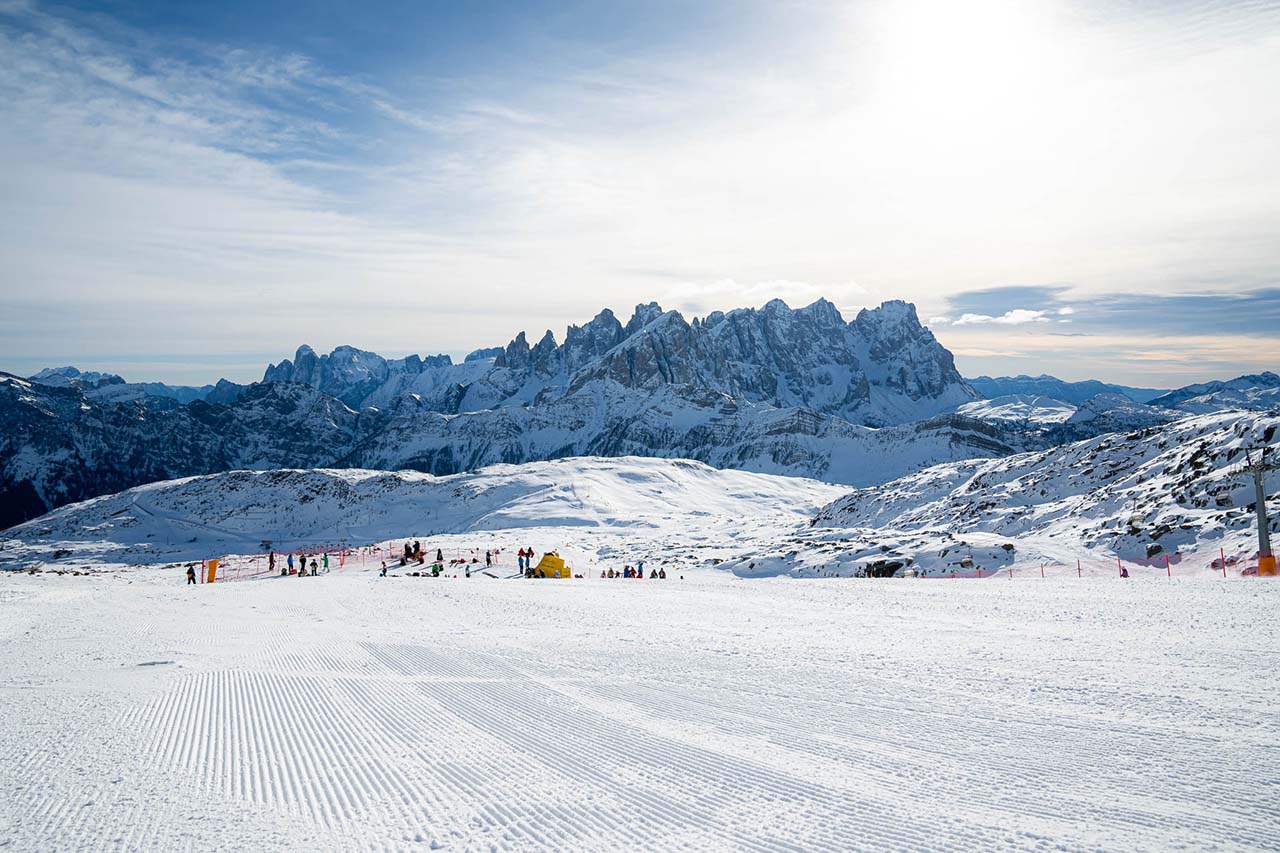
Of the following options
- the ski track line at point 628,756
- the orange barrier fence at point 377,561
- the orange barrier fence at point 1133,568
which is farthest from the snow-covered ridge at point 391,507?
the ski track line at point 628,756

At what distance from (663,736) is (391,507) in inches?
4911

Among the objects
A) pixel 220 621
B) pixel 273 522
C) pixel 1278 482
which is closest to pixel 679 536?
pixel 1278 482

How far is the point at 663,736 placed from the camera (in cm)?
747

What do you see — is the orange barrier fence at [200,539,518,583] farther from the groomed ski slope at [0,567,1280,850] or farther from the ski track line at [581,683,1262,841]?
the ski track line at [581,683,1262,841]

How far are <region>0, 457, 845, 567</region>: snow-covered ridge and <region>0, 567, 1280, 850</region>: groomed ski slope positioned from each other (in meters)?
71.5

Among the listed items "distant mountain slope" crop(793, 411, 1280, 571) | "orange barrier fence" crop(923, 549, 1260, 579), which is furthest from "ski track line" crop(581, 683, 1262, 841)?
"distant mountain slope" crop(793, 411, 1280, 571)

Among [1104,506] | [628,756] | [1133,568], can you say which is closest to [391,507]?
[1104,506]

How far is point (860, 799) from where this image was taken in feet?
18.6

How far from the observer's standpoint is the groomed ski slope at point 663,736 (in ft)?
17.2

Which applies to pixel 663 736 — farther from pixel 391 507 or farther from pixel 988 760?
pixel 391 507

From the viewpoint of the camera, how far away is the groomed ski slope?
206 inches

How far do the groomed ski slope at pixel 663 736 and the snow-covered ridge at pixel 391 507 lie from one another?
7153cm

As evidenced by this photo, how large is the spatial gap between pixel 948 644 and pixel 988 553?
22379 mm

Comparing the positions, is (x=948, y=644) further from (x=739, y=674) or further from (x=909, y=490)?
(x=909, y=490)
